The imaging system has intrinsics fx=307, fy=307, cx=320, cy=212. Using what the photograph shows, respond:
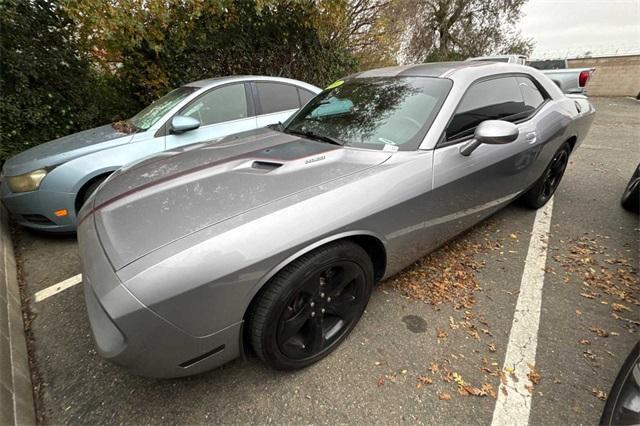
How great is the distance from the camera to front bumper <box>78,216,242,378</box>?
1.14 metres

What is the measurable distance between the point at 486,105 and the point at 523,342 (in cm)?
171

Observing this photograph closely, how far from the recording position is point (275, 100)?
3.88 meters

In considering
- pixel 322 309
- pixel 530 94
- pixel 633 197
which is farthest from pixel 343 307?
pixel 633 197

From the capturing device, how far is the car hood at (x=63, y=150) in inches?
109

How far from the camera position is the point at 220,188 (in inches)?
62.8

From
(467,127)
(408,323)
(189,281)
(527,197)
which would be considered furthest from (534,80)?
(189,281)

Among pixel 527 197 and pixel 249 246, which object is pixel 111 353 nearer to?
pixel 249 246

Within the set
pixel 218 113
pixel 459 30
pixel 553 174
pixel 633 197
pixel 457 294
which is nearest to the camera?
pixel 457 294

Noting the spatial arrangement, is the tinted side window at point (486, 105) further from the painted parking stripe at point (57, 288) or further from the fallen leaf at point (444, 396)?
the painted parking stripe at point (57, 288)

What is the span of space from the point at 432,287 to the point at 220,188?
1674 millimetres

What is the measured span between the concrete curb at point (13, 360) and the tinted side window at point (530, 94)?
4.00 m

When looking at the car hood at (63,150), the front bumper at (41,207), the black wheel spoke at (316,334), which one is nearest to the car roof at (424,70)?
the black wheel spoke at (316,334)

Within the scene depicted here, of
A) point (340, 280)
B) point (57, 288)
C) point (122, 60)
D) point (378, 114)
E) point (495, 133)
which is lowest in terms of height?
point (57, 288)

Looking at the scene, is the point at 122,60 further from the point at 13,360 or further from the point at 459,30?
the point at 459,30
